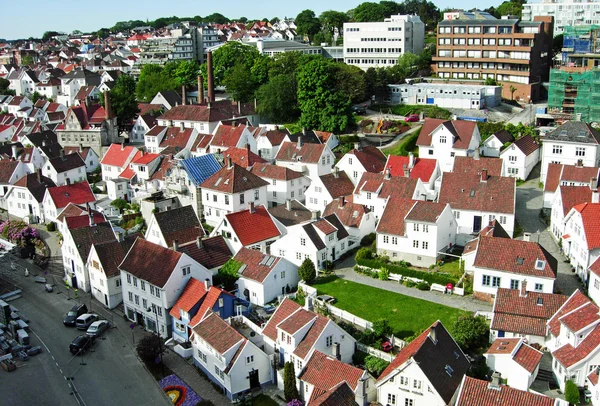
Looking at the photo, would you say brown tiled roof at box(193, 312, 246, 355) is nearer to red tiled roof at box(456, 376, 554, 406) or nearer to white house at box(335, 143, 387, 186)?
red tiled roof at box(456, 376, 554, 406)

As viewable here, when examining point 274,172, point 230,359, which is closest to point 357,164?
point 274,172

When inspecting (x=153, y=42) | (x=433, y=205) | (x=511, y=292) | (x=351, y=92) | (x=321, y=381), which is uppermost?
(x=153, y=42)

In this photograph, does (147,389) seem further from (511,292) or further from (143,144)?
(143,144)

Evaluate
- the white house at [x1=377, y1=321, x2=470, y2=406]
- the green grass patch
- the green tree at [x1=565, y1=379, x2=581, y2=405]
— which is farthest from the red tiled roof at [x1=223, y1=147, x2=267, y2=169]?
the green tree at [x1=565, y1=379, x2=581, y2=405]

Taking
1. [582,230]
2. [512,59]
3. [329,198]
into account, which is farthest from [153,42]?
[582,230]

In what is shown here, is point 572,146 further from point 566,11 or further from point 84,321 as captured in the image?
point 566,11

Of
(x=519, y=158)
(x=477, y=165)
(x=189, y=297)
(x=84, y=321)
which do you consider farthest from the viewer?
(x=519, y=158)

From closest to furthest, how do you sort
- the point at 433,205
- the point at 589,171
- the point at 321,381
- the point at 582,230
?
the point at 321,381
the point at 582,230
the point at 433,205
the point at 589,171
